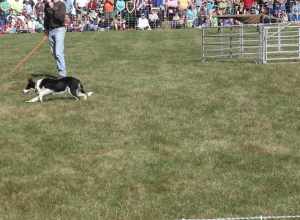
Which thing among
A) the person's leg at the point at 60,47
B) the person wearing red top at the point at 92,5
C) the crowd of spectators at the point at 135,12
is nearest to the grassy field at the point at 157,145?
the person's leg at the point at 60,47

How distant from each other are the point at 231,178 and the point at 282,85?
6.52 m

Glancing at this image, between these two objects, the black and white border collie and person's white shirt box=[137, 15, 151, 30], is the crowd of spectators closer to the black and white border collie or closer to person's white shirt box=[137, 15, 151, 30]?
person's white shirt box=[137, 15, 151, 30]

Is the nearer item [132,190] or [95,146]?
[132,190]

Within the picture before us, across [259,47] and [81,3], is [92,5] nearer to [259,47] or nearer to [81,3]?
[81,3]

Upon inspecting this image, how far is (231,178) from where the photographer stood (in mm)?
8766

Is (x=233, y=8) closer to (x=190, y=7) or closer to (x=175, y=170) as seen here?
(x=190, y=7)

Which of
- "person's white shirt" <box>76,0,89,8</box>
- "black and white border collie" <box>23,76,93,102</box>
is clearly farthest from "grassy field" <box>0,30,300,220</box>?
"person's white shirt" <box>76,0,89,8</box>

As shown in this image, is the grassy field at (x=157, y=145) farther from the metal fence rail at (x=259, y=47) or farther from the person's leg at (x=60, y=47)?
the metal fence rail at (x=259, y=47)

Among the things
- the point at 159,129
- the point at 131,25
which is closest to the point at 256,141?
the point at 159,129

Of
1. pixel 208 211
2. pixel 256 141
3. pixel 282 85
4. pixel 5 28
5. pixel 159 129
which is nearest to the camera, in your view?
pixel 208 211

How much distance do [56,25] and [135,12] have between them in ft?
57.9

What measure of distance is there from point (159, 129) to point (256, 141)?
67.7 inches

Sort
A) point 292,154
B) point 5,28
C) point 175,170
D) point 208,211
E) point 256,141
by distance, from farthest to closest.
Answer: point 5,28, point 256,141, point 292,154, point 175,170, point 208,211

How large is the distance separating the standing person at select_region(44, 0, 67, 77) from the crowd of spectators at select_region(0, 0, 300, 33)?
16.8m
